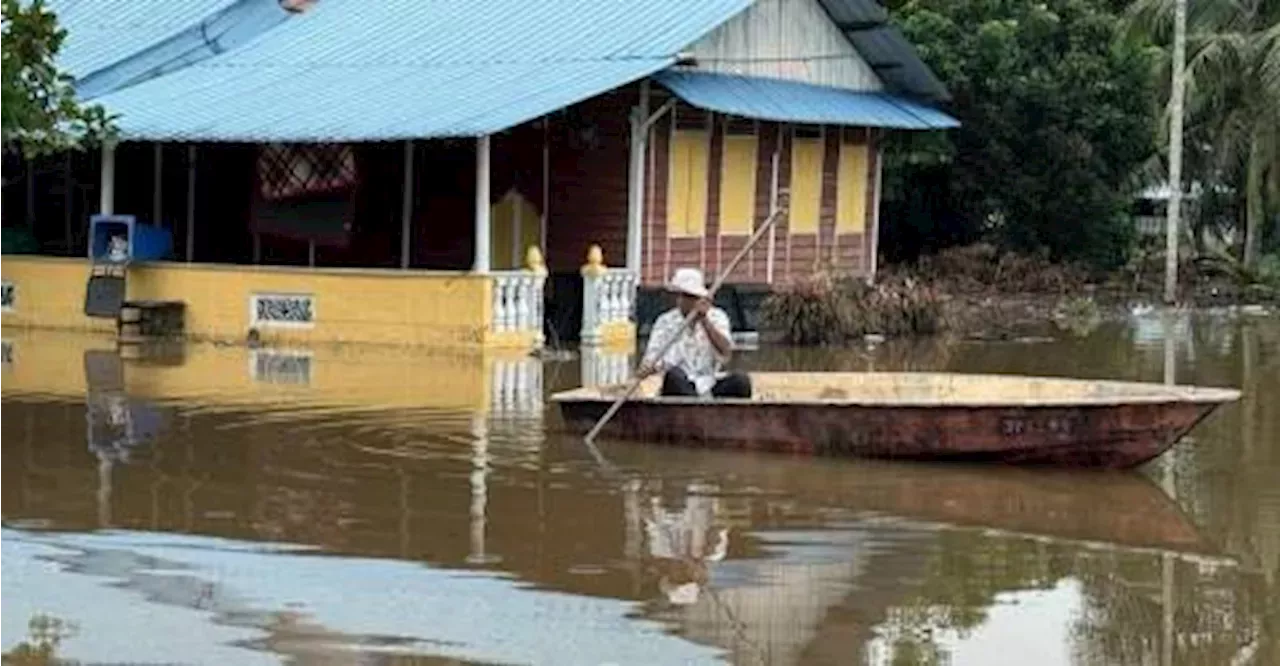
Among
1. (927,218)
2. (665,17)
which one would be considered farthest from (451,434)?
(927,218)

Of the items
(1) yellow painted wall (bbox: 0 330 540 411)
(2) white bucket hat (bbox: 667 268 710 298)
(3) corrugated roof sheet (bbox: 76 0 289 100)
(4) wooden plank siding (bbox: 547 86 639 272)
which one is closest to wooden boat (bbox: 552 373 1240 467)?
(2) white bucket hat (bbox: 667 268 710 298)

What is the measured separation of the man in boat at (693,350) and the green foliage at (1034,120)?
1929 centimetres

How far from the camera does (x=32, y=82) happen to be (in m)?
11.3

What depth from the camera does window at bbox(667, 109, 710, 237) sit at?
2558 cm

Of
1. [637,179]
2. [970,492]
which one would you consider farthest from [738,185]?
[970,492]

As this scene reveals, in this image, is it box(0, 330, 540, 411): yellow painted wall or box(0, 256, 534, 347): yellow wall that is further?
box(0, 256, 534, 347): yellow wall

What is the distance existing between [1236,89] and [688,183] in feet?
50.9

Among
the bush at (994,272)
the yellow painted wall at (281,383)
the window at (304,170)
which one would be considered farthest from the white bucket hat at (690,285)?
the bush at (994,272)

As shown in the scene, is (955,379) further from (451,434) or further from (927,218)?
(927,218)

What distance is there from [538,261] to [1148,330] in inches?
374

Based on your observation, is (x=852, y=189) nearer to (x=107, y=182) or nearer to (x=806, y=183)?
(x=806, y=183)

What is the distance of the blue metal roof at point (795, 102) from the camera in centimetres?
2425

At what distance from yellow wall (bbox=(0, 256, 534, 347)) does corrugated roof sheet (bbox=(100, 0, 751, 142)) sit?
1550 mm

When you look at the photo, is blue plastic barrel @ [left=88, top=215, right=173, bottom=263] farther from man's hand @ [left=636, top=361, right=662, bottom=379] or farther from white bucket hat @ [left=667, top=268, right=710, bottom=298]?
white bucket hat @ [left=667, top=268, right=710, bottom=298]
